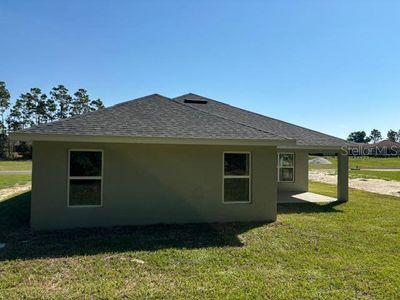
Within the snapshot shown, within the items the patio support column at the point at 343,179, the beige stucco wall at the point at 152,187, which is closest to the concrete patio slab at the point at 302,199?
the patio support column at the point at 343,179

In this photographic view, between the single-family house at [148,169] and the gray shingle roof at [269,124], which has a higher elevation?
the gray shingle roof at [269,124]

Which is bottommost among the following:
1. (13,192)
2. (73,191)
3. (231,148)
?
(13,192)

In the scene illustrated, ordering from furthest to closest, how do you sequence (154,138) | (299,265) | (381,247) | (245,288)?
(154,138)
(381,247)
(299,265)
(245,288)

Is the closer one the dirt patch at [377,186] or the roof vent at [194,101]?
the roof vent at [194,101]

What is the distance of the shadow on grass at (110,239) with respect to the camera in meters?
6.40

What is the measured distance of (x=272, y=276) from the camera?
207 inches

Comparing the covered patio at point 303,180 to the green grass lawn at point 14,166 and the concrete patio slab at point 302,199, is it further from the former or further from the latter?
the green grass lawn at point 14,166

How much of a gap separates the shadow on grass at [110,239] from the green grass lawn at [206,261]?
0.02 meters

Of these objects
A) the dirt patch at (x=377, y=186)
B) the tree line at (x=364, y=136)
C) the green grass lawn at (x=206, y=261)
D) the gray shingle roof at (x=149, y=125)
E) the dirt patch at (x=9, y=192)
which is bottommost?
the dirt patch at (x=9, y=192)

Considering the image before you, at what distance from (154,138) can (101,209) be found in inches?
93.3

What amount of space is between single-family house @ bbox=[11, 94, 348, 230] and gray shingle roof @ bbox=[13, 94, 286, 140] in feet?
0.09

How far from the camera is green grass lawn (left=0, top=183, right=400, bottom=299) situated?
4.72 m

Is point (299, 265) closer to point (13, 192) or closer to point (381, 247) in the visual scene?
point (381, 247)

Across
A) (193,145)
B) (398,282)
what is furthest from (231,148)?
(398,282)
